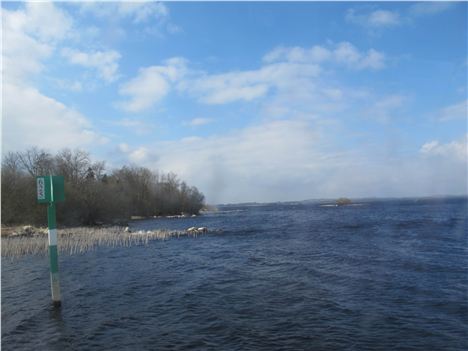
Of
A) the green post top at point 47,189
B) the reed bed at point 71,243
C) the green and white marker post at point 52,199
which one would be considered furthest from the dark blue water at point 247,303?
the green post top at point 47,189

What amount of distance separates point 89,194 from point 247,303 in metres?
63.1

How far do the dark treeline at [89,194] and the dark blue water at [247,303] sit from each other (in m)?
31.0

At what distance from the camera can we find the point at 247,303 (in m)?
13.5

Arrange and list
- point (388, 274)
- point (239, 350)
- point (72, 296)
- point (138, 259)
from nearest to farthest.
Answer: point (239, 350)
point (72, 296)
point (388, 274)
point (138, 259)

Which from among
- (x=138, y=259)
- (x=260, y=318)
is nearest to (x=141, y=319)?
(x=260, y=318)

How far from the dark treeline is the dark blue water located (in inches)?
1219

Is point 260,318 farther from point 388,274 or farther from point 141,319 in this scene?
point 388,274

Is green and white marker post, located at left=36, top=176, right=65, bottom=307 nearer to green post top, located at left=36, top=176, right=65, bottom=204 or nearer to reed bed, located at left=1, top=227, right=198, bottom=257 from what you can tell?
green post top, located at left=36, top=176, right=65, bottom=204

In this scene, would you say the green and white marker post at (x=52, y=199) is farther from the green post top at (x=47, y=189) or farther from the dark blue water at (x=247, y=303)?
the dark blue water at (x=247, y=303)

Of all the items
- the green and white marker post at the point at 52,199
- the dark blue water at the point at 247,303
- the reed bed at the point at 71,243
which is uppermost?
the green and white marker post at the point at 52,199

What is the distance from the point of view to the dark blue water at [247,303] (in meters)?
9.88

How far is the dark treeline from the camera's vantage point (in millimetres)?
52750

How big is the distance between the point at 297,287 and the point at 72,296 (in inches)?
343

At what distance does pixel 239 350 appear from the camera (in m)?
9.14
